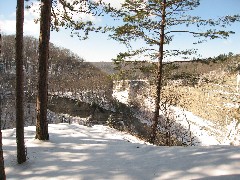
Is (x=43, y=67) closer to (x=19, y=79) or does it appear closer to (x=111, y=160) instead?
(x=19, y=79)

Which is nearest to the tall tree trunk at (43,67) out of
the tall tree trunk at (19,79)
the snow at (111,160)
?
the snow at (111,160)

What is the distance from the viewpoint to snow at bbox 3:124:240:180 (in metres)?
5.11

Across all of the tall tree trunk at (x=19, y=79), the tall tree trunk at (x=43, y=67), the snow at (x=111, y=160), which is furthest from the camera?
the tall tree trunk at (x=43, y=67)

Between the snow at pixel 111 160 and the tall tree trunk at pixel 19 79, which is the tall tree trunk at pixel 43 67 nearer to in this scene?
the snow at pixel 111 160

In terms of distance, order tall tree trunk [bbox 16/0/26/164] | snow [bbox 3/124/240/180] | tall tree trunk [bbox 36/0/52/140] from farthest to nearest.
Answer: tall tree trunk [bbox 36/0/52/140]
tall tree trunk [bbox 16/0/26/164]
snow [bbox 3/124/240/180]

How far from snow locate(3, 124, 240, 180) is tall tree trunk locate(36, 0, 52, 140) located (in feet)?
1.48

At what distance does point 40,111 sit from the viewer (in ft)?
28.3

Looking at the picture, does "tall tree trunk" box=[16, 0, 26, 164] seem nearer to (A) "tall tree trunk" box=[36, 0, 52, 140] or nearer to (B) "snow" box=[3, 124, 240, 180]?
(B) "snow" box=[3, 124, 240, 180]

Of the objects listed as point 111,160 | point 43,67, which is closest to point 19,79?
point 43,67

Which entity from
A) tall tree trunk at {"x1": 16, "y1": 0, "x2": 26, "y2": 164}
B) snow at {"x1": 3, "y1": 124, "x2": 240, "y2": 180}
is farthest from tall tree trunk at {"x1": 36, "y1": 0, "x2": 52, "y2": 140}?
tall tree trunk at {"x1": 16, "y1": 0, "x2": 26, "y2": 164}

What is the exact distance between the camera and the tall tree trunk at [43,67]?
8.13 metres

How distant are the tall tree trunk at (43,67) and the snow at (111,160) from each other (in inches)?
17.8

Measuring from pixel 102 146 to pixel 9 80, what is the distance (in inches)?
2261

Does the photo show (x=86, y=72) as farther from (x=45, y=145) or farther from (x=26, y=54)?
(x=45, y=145)
